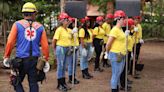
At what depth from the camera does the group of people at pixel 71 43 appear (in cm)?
672

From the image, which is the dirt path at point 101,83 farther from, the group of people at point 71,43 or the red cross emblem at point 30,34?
the red cross emblem at point 30,34

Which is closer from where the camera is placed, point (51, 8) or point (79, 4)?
point (79, 4)

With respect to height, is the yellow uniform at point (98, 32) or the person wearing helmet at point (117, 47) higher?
the person wearing helmet at point (117, 47)

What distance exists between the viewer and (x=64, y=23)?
933 cm

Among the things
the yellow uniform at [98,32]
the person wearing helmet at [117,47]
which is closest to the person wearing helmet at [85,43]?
the yellow uniform at [98,32]

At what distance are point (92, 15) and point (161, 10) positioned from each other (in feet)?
16.5

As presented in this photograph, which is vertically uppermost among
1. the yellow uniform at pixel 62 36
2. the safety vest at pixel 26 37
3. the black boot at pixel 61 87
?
the safety vest at pixel 26 37

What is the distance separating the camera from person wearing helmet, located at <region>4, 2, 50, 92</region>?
665cm

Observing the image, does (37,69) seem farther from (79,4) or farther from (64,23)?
(79,4)

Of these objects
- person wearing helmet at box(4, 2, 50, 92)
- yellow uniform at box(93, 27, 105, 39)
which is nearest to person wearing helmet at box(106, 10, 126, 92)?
person wearing helmet at box(4, 2, 50, 92)

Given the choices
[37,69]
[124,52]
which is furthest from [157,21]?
[37,69]

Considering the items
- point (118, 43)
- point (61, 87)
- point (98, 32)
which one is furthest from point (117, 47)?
point (98, 32)

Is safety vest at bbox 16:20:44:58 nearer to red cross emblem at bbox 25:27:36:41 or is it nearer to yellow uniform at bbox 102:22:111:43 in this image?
red cross emblem at bbox 25:27:36:41

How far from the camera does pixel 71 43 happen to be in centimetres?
997
